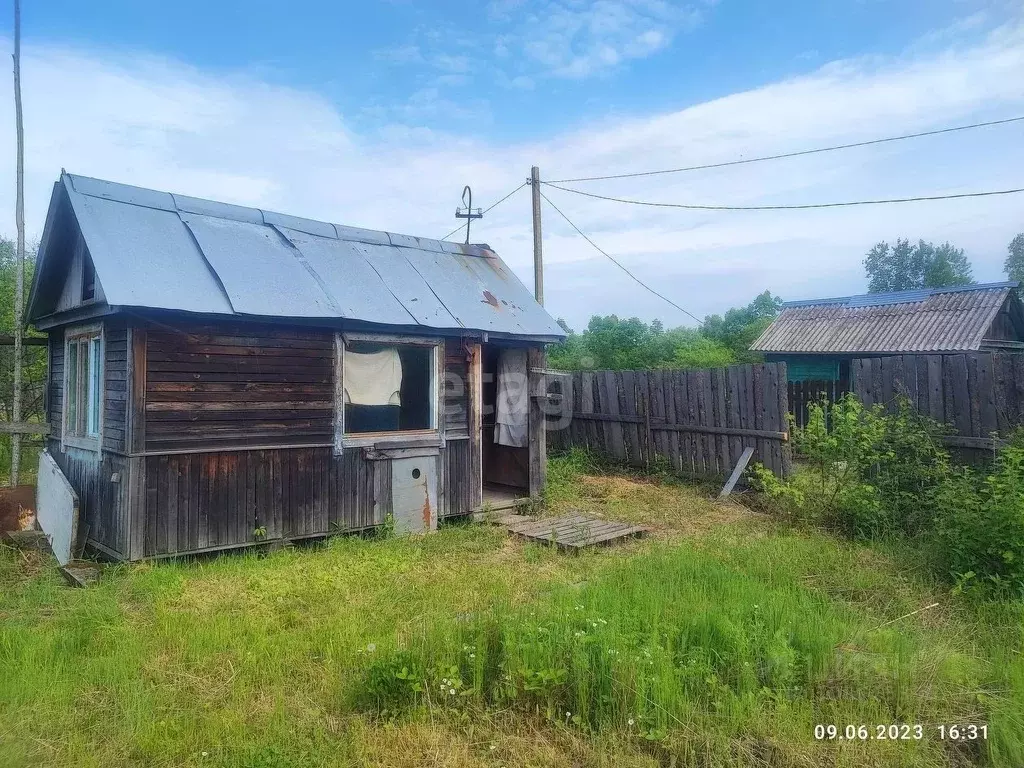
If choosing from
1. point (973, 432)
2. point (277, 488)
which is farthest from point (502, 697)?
point (973, 432)

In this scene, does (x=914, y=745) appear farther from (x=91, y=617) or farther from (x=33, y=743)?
(x=91, y=617)

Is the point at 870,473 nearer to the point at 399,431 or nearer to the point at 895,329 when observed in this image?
the point at 399,431

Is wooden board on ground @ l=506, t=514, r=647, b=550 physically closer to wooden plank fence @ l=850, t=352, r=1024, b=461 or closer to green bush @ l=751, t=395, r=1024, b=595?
green bush @ l=751, t=395, r=1024, b=595

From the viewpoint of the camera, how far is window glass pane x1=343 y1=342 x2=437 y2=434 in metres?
8.03

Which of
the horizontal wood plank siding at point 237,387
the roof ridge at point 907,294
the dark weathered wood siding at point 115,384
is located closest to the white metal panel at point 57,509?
the dark weathered wood siding at point 115,384

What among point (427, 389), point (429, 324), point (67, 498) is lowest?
point (67, 498)

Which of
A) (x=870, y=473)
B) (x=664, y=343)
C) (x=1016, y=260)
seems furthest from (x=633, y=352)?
(x=1016, y=260)

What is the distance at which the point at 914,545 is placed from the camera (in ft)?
22.2

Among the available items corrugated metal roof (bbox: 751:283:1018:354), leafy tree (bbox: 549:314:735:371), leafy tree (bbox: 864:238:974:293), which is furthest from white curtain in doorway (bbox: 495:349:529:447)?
leafy tree (bbox: 864:238:974:293)

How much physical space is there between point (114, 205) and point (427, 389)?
4.09 metres

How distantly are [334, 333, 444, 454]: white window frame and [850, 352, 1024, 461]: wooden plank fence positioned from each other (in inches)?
227

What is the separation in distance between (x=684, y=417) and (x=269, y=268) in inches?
280

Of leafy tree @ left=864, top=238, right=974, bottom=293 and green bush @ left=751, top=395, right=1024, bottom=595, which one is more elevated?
leafy tree @ left=864, top=238, right=974, bottom=293

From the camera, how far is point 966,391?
25.8ft
